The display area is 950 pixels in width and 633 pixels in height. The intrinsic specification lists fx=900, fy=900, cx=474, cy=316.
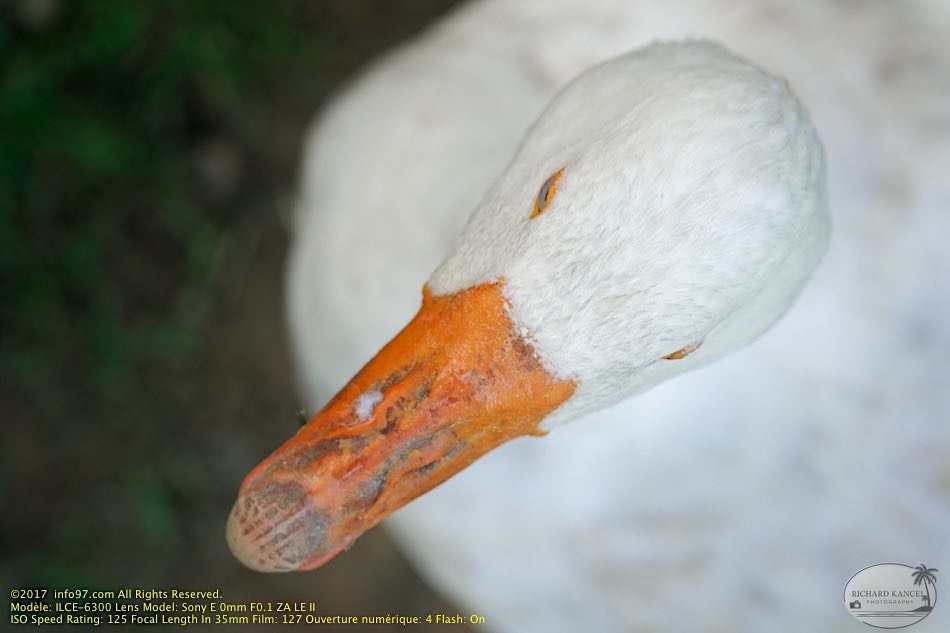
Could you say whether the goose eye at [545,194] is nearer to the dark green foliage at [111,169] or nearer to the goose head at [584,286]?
the goose head at [584,286]

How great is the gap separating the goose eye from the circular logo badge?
1066 millimetres

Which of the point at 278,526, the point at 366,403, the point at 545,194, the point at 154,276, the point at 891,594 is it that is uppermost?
the point at 545,194

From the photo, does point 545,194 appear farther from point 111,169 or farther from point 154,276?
point 154,276

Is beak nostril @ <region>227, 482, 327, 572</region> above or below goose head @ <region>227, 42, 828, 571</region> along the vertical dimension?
below

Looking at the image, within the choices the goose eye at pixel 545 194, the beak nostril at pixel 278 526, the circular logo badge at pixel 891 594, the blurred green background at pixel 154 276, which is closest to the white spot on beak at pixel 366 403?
the beak nostril at pixel 278 526

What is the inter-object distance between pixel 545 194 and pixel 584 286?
19 cm

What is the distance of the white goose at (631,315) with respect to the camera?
1.30 meters

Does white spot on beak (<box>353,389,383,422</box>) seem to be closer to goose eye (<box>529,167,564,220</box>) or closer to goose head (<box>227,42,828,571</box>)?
goose head (<box>227,42,828,571</box>)

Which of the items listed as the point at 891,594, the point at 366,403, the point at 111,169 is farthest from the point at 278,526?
the point at 111,169

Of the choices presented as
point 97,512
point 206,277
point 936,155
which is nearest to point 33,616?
point 97,512

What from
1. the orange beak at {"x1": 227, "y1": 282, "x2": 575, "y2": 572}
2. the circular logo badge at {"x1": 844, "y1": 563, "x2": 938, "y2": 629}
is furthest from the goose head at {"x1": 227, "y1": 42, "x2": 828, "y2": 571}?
the circular logo badge at {"x1": 844, "y1": 563, "x2": 938, "y2": 629}

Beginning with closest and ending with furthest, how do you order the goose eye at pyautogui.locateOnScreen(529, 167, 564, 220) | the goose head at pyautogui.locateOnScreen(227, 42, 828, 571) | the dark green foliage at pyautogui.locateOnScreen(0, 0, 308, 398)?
1. the goose head at pyautogui.locateOnScreen(227, 42, 828, 571)
2. the goose eye at pyautogui.locateOnScreen(529, 167, 564, 220)
3. the dark green foliage at pyautogui.locateOnScreen(0, 0, 308, 398)

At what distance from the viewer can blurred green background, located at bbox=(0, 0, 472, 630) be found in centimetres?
322

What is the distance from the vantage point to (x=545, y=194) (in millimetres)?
1404
